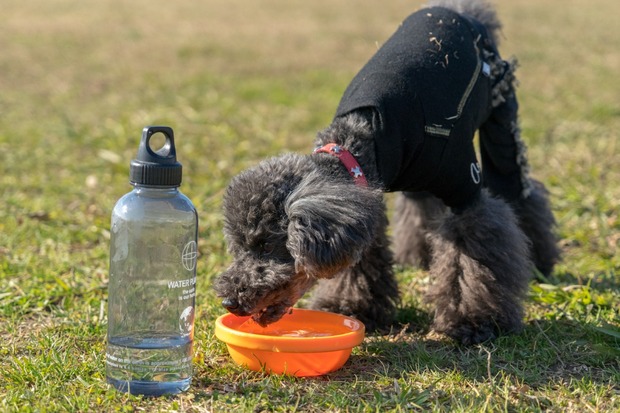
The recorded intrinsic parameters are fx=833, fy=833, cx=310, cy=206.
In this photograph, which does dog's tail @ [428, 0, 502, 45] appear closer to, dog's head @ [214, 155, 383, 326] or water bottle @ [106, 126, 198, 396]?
dog's head @ [214, 155, 383, 326]

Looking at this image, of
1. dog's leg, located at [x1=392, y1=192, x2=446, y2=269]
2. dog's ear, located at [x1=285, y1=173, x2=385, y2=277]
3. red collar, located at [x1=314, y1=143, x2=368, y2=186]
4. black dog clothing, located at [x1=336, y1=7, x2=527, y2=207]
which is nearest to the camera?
dog's ear, located at [x1=285, y1=173, x2=385, y2=277]

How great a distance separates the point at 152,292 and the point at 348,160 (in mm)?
1126

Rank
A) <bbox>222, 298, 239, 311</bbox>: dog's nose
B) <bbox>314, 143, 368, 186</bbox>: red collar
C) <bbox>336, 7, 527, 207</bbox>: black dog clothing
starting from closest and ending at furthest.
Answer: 1. <bbox>222, 298, 239, 311</bbox>: dog's nose
2. <bbox>314, 143, 368, 186</bbox>: red collar
3. <bbox>336, 7, 527, 207</bbox>: black dog clothing

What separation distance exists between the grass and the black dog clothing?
0.81m

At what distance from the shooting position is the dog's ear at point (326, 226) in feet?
11.0

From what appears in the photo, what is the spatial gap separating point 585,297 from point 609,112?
214 inches

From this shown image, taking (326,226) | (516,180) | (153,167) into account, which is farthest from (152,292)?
(516,180)

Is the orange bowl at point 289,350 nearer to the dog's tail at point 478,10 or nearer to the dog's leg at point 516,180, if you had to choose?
the dog's leg at point 516,180

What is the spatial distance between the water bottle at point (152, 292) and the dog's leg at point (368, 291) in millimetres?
1294

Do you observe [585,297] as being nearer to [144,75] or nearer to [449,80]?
[449,80]

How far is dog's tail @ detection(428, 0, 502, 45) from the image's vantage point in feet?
16.5

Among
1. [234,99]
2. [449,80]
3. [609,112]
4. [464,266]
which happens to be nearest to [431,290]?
[464,266]

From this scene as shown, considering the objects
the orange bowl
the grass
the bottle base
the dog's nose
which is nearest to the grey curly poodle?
the dog's nose

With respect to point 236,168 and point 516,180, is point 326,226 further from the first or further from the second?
point 236,168
